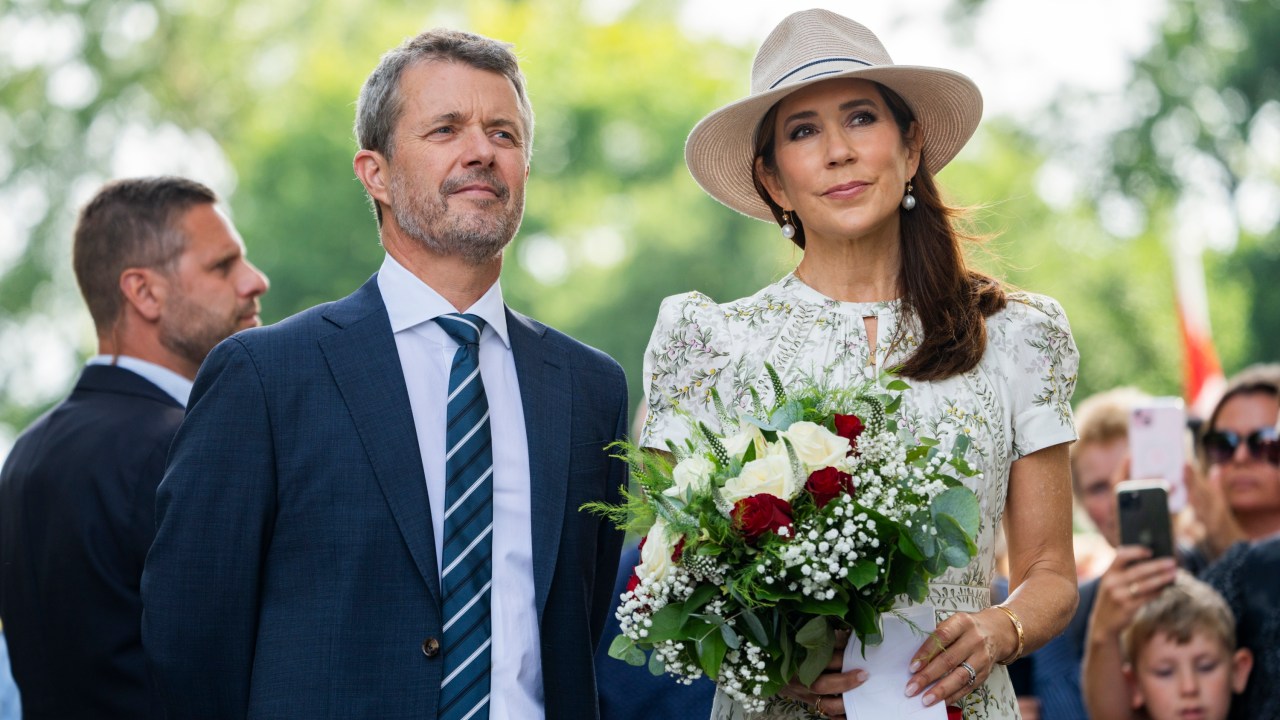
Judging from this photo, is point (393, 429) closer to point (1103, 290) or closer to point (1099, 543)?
point (1099, 543)

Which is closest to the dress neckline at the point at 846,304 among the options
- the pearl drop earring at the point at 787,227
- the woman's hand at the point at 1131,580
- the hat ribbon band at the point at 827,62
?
the pearl drop earring at the point at 787,227

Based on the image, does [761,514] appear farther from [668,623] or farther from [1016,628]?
[1016,628]

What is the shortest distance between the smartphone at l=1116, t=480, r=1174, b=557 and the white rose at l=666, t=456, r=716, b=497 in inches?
119

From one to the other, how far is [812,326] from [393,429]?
3.81ft

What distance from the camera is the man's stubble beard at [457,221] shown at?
415 centimetres

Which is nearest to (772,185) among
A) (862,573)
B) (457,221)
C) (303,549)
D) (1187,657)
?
(457,221)

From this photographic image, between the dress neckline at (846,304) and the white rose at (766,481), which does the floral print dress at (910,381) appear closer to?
the dress neckline at (846,304)

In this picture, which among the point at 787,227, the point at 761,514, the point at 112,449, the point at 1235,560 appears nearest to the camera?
the point at 761,514

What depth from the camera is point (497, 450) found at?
4.10 m

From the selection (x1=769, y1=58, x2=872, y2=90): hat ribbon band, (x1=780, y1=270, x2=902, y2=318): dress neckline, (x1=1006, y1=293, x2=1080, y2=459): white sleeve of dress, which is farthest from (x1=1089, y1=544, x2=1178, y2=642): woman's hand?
(x1=769, y1=58, x2=872, y2=90): hat ribbon band

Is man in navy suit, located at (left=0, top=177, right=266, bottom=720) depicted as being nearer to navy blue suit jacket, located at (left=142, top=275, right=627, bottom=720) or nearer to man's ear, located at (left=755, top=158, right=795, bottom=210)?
navy blue suit jacket, located at (left=142, top=275, right=627, bottom=720)

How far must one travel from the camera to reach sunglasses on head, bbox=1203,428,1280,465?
682cm

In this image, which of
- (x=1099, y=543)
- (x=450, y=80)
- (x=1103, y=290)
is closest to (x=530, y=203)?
(x=1103, y=290)

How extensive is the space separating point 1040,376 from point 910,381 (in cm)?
36
